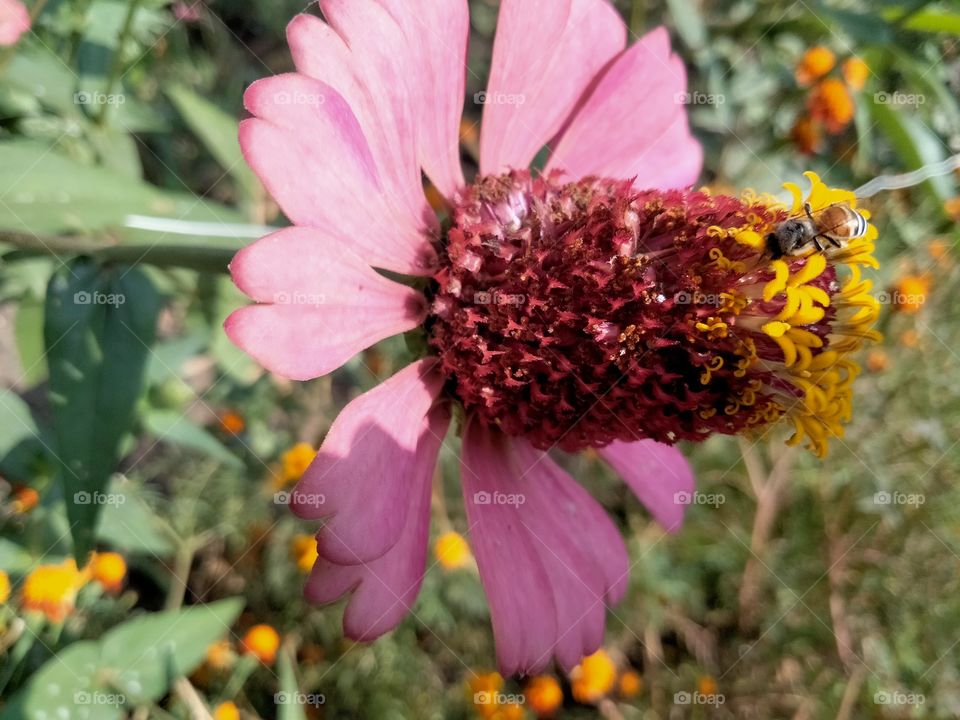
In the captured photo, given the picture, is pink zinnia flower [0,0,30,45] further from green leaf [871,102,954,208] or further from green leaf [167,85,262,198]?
green leaf [871,102,954,208]

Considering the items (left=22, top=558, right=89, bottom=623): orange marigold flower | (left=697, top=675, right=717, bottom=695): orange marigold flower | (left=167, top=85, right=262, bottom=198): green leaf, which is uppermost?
(left=167, top=85, right=262, bottom=198): green leaf

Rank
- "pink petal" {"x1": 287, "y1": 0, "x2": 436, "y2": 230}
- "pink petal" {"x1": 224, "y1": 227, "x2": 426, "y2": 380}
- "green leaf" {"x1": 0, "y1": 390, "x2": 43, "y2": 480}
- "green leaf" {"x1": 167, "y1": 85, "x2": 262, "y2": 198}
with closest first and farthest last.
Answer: "pink petal" {"x1": 224, "y1": 227, "x2": 426, "y2": 380} < "pink petal" {"x1": 287, "y1": 0, "x2": 436, "y2": 230} < "green leaf" {"x1": 0, "y1": 390, "x2": 43, "y2": 480} < "green leaf" {"x1": 167, "y1": 85, "x2": 262, "y2": 198}

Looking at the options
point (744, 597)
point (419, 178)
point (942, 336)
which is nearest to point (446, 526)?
point (744, 597)

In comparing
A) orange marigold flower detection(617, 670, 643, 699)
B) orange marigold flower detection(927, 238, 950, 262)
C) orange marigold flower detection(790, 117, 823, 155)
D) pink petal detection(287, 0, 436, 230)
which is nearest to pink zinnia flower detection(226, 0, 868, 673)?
pink petal detection(287, 0, 436, 230)

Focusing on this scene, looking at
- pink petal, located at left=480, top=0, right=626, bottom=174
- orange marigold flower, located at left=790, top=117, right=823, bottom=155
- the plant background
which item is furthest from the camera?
orange marigold flower, located at left=790, top=117, right=823, bottom=155

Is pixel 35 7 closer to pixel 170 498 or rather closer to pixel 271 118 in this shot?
pixel 271 118

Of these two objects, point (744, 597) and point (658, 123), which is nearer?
point (658, 123)

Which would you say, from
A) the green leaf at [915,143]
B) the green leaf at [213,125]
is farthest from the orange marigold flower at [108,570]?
the green leaf at [915,143]
